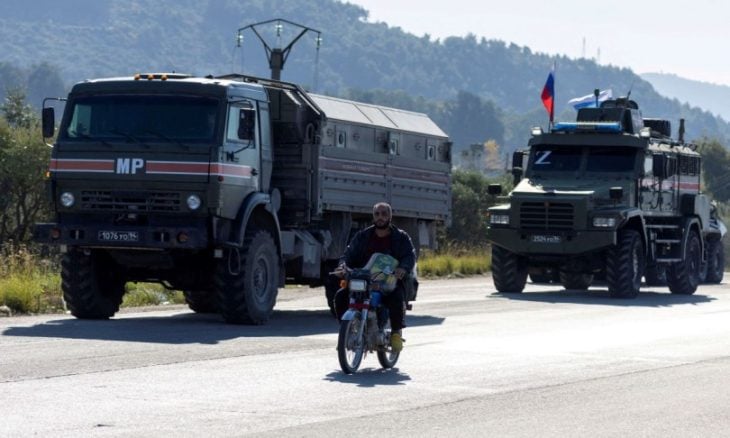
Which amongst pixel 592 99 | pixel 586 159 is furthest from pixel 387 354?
pixel 592 99

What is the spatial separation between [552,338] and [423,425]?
8.38 metres

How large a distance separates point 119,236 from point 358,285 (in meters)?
5.45

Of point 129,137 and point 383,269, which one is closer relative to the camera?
point 383,269

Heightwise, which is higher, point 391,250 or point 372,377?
point 391,250

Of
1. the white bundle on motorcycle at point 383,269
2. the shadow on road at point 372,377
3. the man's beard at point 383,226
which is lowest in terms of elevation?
the shadow on road at point 372,377

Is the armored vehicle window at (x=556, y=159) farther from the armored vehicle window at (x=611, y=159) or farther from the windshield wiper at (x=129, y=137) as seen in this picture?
the windshield wiper at (x=129, y=137)

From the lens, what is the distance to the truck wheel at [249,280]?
64.2 feet

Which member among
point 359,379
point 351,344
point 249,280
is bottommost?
point 359,379

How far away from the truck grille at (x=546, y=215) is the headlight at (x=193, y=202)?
11078 mm

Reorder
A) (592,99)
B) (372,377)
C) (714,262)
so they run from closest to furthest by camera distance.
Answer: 1. (372,377)
2. (592,99)
3. (714,262)

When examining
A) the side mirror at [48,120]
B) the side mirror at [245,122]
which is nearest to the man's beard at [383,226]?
the side mirror at [245,122]

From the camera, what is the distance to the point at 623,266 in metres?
28.9

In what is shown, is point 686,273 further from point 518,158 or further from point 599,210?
point 518,158

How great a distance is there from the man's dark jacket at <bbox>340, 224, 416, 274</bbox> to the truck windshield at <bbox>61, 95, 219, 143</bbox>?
15.8 feet
